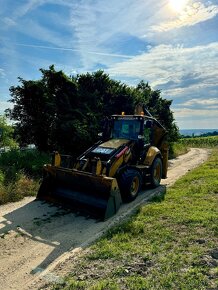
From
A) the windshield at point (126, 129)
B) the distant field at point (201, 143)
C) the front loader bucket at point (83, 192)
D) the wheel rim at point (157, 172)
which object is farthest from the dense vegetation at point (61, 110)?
the distant field at point (201, 143)

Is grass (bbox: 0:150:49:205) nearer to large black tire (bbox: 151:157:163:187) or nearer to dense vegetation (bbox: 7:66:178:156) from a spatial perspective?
dense vegetation (bbox: 7:66:178:156)

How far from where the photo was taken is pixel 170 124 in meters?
24.8

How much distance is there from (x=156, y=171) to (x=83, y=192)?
13.3 feet

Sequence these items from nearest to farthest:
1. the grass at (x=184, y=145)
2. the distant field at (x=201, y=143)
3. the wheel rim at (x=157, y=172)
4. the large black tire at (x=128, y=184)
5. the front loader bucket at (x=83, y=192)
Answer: the front loader bucket at (x=83, y=192) < the large black tire at (x=128, y=184) < the wheel rim at (x=157, y=172) < the grass at (x=184, y=145) < the distant field at (x=201, y=143)

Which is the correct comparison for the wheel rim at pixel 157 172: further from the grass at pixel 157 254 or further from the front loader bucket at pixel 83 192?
the front loader bucket at pixel 83 192

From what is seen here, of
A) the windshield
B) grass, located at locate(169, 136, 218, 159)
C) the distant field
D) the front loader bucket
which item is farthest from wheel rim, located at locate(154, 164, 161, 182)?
the distant field

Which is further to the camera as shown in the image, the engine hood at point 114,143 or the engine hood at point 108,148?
the engine hood at point 114,143

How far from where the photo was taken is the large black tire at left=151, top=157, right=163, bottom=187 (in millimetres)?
11469

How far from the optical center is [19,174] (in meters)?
11.9

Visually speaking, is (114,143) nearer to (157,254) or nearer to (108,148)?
(108,148)

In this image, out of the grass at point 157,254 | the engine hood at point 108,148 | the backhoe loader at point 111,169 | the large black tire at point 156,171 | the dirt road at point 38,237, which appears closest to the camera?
the grass at point 157,254

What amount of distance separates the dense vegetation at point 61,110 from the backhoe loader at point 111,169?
4640 millimetres

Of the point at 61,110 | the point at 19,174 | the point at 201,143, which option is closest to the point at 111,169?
the point at 19,174

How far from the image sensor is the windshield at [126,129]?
440 inches
